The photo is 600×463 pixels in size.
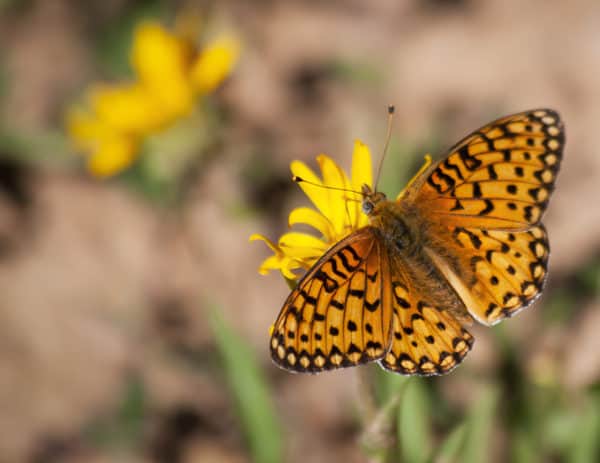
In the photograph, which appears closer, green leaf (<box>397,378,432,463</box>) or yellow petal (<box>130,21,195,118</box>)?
green leaf (<box>397,378,432,463</box>)

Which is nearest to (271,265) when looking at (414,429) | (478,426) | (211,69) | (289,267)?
(289,267)

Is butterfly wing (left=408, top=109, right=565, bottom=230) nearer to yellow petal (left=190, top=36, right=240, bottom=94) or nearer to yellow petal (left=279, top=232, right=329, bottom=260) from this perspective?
yellow petal (left=279, top=232, right=329, bottom=260)

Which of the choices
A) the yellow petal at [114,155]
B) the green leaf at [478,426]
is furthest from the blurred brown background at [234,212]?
the green leaf at [478,426]

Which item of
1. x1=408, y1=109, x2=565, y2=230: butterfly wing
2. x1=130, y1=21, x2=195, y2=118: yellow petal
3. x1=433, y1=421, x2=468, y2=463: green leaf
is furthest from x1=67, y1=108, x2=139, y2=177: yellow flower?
x1=433, y1=421, x2=468, y2=463: green leaf

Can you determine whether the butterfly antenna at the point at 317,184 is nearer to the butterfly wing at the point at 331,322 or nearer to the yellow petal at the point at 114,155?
the butterfly wing at the point at 331,322

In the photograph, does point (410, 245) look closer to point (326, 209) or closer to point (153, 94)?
point (326, 209)

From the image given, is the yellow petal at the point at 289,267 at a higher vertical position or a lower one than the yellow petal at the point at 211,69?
lower
